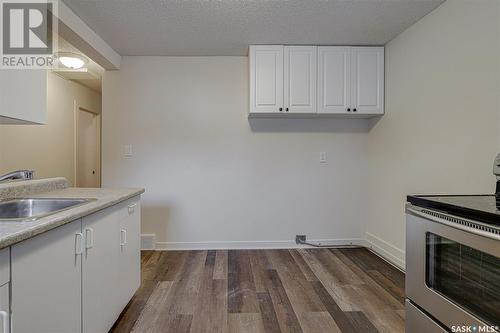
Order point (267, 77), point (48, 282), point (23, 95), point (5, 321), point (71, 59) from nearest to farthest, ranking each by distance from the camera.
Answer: point (5, 321) < point (48, 282) < point (23, 95) < point (267, 77) < point (71, 59)

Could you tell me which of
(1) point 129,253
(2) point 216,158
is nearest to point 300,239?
(2) point 216,158

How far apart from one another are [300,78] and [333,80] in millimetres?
363

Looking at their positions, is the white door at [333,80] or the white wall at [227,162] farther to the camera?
the white wall at [227,162]

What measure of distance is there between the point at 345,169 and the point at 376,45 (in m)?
1.43

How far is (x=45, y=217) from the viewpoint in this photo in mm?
1139

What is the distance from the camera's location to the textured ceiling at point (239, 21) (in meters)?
2.26

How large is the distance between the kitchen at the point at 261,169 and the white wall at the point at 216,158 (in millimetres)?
17

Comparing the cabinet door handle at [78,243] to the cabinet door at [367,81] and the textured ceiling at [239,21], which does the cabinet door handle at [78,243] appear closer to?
the textured ceiling at [239,21]

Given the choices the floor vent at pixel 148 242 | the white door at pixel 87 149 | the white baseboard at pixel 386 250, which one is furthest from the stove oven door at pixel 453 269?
the white door at pixel 87 149

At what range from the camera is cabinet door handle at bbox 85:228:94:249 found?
1.39m

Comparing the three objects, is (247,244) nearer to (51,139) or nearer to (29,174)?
(29,174)

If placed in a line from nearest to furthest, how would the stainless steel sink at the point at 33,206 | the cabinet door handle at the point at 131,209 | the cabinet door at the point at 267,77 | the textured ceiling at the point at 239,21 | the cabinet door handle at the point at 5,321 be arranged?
the cabinet door handle at the point at 5,321
the stainless steel sink at the point at 33,206
the cabinet door handle at the point at 131,209
the textured ceiling at the point at 239,21
the cabinet door at the point at 267,77

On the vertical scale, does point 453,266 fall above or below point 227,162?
below

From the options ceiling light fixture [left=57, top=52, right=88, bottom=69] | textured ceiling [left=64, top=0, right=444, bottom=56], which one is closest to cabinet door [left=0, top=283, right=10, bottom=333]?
textured ceiling [left=64, top=0, right=444, bottom=56]
